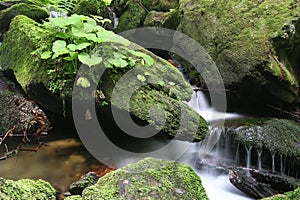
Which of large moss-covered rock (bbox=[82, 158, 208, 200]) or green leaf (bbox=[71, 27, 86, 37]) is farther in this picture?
green leaf (bbox=[71, 27, 86, 37])

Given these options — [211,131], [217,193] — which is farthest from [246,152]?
[217,193]

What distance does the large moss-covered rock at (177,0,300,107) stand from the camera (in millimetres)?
4812

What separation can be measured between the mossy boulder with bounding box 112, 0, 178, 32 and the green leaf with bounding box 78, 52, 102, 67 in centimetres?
434

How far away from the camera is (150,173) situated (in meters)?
2.53

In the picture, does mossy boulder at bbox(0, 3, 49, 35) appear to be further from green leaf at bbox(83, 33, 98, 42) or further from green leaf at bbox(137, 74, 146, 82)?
green leaf at bbox(137, 74, 146, 82)

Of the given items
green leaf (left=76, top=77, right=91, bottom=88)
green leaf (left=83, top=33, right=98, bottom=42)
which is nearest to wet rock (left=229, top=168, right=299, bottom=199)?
green leaf (left=76, top=77, right=91, bottom=88)

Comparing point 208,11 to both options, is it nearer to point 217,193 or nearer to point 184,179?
point 217,193

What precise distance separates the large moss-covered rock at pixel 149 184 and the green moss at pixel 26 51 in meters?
1.87

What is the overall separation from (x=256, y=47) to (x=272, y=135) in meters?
1.48

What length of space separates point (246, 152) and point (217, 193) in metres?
0.90

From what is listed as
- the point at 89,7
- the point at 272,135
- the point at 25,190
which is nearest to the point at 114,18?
the point at 89,7

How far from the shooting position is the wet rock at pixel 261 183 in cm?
354

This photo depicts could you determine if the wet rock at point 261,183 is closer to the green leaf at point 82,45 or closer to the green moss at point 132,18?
the green leaf at point 82,45

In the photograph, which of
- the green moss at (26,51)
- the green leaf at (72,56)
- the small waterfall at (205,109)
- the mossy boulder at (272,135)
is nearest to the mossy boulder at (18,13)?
the green moss at (26,51)
